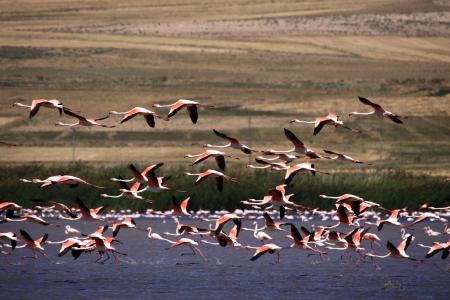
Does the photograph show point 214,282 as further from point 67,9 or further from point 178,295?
point 67,9

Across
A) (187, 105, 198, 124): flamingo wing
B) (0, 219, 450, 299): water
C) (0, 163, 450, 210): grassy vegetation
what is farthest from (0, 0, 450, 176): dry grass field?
(187, 105, 198, 124): flamingo wing

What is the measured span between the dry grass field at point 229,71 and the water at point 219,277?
23.7 m

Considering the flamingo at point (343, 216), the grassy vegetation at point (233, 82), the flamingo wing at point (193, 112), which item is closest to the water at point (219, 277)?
the flamingo at point (343, 216)

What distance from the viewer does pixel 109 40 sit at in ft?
333

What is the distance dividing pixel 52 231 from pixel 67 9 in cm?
7096

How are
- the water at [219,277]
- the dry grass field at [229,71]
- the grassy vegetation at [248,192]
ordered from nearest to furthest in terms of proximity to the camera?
the water at [219,277]
the grassy vegetation at [248,192]
the dry grass field at [229,71]

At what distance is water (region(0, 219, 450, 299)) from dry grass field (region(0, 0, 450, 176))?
2367 cm

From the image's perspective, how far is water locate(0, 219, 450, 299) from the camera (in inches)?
1034

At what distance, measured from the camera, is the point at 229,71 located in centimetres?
9350

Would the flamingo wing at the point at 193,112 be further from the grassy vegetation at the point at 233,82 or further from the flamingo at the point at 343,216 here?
the grassy vegetation at the point at 233,82

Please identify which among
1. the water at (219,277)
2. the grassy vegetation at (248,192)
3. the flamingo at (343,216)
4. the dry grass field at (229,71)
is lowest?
the dry grass field at (229,71)

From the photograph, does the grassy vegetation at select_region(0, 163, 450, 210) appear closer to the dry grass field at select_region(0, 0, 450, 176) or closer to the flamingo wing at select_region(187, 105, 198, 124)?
the flamingo wing at select_region(187, 105, 198, 124)

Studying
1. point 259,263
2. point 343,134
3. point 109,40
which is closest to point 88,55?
point 109,40

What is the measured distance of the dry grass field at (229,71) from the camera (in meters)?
68.1
